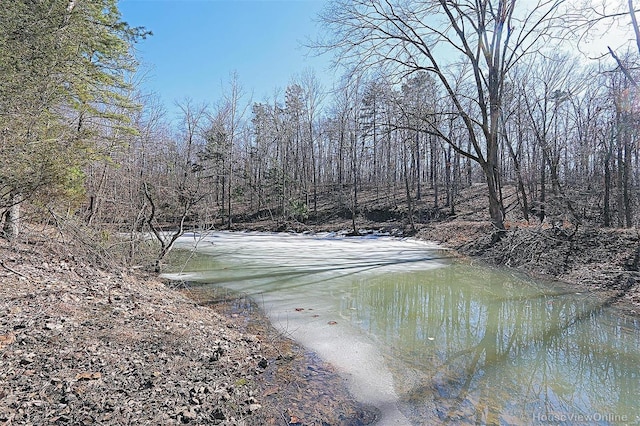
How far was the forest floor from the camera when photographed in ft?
8.94

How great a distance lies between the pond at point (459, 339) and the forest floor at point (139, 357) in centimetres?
51

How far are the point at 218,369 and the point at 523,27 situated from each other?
14.4m

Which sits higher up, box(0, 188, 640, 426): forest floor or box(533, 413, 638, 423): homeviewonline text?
box(0, 188, 640, 426): forest floor

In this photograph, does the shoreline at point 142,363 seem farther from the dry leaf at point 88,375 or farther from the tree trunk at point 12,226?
the tree trunk at point 12,226

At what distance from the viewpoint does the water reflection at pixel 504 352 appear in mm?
3250

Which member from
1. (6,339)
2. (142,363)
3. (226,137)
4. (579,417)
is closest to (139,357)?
(142,363)

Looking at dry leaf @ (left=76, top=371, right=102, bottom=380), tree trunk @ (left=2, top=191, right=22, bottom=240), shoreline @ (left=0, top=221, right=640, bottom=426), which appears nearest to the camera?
shoreline @ (left=0, top=221, right=640, bottom=426)

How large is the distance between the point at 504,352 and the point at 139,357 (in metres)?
4.63

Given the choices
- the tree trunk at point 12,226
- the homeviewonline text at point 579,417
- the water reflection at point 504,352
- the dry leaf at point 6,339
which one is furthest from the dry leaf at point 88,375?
the tree trunk at point 12,226

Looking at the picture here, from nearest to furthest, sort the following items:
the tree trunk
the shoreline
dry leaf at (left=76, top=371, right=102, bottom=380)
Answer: the shoreline → dry leaf at (left=76, top=371, right=102, bottom=380) → the tree trunk

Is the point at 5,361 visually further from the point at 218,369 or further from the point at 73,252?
the point at 73,252

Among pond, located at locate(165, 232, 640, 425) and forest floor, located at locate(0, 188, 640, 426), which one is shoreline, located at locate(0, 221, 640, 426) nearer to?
forest floor, located at locate(0, 188, 640, 426)

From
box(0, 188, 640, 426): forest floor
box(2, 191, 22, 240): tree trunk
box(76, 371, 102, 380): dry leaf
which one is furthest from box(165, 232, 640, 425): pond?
box(2, 191, 22, 240): tree trunk

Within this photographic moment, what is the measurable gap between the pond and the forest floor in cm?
51
